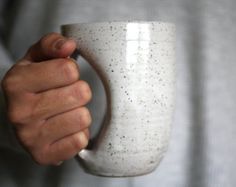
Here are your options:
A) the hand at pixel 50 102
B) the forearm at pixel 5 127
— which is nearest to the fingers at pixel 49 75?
the hand at pixel 50 102

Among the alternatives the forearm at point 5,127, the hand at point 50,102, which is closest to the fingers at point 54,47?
the hand at point 50,102

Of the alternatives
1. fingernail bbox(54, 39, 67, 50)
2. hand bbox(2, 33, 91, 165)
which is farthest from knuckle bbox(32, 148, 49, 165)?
fingernail bbox(54, 39, 67, 50)

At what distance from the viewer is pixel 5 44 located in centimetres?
73

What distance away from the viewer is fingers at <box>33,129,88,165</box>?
47 centimetres

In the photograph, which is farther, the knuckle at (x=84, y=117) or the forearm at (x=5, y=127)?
the forearm at (x=5, y=127)

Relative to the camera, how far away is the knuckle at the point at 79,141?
47 centimetres

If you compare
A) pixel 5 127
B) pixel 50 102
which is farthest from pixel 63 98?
pixel 5 127

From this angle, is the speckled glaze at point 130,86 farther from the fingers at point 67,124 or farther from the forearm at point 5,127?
the forearm at point 5,127

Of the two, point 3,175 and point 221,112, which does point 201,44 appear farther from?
point 3,175

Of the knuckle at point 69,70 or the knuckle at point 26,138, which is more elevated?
the knuckle at point 69,70

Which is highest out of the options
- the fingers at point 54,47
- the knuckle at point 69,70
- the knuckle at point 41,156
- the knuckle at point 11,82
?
the fingers at point 54,47

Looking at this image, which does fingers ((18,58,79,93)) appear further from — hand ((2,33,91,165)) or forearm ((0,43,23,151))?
forearm ((0,43,23,151))

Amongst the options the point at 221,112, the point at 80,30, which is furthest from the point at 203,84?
the point at 80,30

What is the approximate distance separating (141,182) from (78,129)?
219mm
